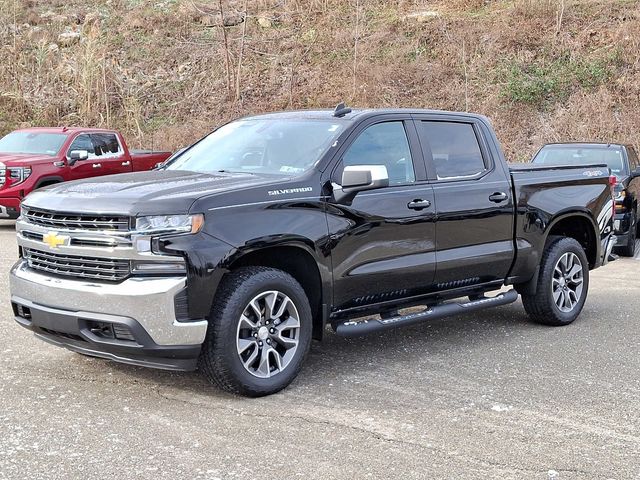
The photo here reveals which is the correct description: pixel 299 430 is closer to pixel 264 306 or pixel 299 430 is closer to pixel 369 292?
pixel 264 306

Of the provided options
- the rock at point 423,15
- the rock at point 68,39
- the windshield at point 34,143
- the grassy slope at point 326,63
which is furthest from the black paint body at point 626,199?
the rock at point 68,39

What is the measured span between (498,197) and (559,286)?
1232 mm

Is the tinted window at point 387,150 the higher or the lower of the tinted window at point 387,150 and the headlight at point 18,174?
the higher

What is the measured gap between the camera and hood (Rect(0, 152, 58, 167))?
45.5 ft

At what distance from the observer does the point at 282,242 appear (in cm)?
516

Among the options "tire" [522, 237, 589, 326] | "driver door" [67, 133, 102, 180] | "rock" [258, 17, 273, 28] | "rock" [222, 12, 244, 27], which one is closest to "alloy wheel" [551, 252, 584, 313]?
"tire" [522, 237, 589, 326]

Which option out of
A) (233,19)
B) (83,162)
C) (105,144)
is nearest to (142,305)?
(83,162)

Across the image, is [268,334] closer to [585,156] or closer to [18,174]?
[585,156]

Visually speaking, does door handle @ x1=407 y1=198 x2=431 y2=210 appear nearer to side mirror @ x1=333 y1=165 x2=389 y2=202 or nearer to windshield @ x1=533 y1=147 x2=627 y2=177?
side mirror @ x1=333 y1=165 x2=389 y2=202

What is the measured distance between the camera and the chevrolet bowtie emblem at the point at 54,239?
4938mm

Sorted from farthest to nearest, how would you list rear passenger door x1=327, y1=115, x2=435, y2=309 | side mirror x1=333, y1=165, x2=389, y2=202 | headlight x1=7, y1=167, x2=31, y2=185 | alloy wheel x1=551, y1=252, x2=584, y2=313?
headlight x1=7, y1=167, x2=31, y2=185 → alloy wheel x1=551, y1=252, x2=584, y2=313 → rear passenger door x1=327, y1=115, x2=435, y2=309 → side mirror x1=333, y1=165, x2=389, y2=202

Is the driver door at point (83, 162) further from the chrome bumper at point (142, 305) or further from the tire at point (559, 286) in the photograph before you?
the chrome bumper at point (142, 305)

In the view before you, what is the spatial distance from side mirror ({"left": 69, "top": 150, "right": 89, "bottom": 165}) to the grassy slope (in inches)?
396

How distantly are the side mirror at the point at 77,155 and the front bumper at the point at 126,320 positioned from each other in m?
9.54
